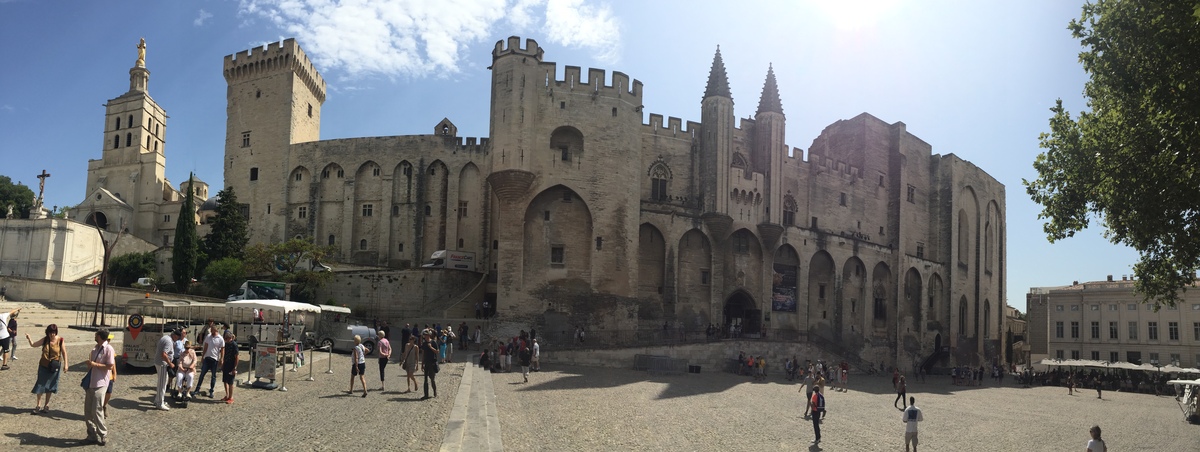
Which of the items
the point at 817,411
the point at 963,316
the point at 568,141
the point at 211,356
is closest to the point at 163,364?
the point at 211,356

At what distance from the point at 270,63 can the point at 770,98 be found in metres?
33.4

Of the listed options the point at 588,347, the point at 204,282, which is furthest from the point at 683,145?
the point at 204,282

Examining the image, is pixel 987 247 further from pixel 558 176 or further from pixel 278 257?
pixel 278 257

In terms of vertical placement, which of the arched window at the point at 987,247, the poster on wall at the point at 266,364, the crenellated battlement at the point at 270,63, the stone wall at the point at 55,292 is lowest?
the poster on wall at the point at 266,364

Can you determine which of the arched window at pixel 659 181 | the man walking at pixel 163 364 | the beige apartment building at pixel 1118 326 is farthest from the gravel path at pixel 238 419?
the beige apartment building at pixel 1118 326

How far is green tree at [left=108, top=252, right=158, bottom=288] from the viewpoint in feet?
Result: 145

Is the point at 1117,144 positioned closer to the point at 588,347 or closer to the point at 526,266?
the point at 588,347

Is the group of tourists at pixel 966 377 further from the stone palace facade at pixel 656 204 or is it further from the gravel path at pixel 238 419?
the gravel path at pixel 238 419

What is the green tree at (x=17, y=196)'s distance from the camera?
59.7m

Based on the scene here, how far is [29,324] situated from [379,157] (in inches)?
938

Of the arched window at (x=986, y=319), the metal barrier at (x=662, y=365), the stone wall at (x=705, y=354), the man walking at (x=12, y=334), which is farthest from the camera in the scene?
the arched window at (x=986, y=319)

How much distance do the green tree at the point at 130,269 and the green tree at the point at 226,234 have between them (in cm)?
430

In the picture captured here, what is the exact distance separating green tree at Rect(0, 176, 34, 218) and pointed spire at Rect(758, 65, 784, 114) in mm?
55088

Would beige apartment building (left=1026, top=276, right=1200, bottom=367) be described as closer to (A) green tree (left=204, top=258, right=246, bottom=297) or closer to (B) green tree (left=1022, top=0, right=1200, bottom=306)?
(B) green tree (left=1022, top=0, right=1200, bottom=306)
